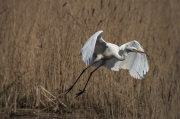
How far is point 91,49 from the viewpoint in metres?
3.79

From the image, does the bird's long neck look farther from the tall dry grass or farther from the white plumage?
the tall dry grass

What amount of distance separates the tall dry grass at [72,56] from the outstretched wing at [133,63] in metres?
0.09

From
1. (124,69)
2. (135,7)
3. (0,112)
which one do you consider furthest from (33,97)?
(135,7)

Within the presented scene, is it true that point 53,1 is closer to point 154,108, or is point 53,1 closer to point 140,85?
point 140,85

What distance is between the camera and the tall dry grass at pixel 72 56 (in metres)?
4.12

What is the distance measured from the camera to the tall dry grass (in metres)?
4.12

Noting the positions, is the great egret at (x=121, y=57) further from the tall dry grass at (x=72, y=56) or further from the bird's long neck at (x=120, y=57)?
the tall dry grass at (x=72, y=56)

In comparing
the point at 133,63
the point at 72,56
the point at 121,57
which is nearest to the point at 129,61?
the point at 133,63

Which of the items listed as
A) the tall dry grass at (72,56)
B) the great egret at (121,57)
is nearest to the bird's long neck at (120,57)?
the great egret at (121,57)

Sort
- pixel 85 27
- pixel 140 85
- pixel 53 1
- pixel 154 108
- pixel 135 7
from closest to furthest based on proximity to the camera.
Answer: pixel 154 108, pixel 140 85, pixel 85 27, pixel 53 1, pixel 135 7

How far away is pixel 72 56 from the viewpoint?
457cm

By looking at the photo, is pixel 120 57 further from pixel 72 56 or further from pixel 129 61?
pixel 72 56

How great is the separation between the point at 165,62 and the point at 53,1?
156 centimetres

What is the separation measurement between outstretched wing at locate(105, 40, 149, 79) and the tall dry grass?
0.30 feet
